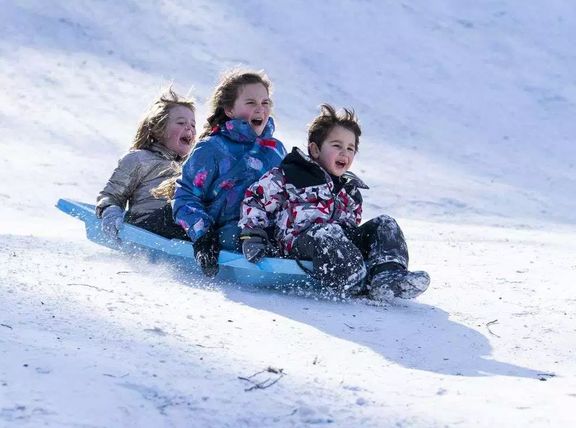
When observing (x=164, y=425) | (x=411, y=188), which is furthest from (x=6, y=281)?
(x=411, y=188)

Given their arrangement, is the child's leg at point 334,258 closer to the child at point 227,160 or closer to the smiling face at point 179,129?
the child at point 227,160

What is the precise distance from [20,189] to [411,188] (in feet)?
12.9

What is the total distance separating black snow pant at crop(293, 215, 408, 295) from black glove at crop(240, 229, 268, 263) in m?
0.16

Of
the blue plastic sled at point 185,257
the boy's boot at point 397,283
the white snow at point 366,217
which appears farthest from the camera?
the blue plastic sled at point 185,257

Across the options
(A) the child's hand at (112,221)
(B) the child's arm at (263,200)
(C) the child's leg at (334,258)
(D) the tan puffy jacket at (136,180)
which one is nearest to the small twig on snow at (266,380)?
(C) the child's leg at (334,258)

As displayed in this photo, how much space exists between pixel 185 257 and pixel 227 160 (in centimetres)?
54

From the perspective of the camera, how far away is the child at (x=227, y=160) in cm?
439

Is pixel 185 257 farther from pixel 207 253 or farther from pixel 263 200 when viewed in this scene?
pixel 263 200

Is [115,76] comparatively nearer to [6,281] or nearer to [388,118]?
[388,118]

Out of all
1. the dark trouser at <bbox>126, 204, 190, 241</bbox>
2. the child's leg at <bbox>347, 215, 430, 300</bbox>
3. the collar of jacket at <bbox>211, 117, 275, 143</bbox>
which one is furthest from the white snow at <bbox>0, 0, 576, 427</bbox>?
the collar of jacket at <bbox>211, 117, 275, 143</bbox>

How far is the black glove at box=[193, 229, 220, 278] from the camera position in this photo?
4.11 metres

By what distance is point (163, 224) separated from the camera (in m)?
4.78

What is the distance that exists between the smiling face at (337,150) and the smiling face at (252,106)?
46 cm

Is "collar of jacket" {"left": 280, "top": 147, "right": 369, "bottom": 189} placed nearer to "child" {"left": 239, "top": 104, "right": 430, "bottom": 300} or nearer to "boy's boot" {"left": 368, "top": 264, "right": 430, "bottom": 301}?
"child" {"left": 239, "top": 104, "right": 430, "bottom": 300}
